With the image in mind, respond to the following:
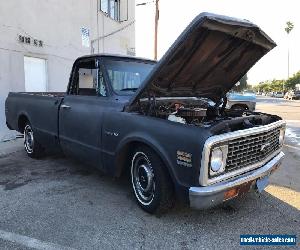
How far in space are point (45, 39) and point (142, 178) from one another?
7.51 m

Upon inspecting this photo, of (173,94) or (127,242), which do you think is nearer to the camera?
(127,242)

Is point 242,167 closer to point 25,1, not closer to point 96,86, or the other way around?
point 96,86

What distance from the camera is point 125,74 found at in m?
4.88

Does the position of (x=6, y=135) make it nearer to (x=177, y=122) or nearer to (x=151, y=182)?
(x=151, y=182)

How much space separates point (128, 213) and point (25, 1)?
748 centimetres

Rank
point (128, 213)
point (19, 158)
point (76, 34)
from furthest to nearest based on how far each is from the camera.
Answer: point (76, 34) → point (19, 158) → point (128, 213)

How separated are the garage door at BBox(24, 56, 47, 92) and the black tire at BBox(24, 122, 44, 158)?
3.38 m

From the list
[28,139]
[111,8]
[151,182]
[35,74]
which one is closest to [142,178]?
[151,182]

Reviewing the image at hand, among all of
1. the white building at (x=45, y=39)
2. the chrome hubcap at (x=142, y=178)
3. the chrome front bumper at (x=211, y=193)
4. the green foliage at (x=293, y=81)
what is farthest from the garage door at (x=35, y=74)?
the green foliage at (x=293, y=81)

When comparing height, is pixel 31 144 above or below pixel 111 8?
below

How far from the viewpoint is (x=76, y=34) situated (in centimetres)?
1175

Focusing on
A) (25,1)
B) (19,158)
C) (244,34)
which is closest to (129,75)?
(244,34)

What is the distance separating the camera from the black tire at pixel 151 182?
3662 mm

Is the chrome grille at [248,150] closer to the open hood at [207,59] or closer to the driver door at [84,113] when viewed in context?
the open hood at [207,59]
